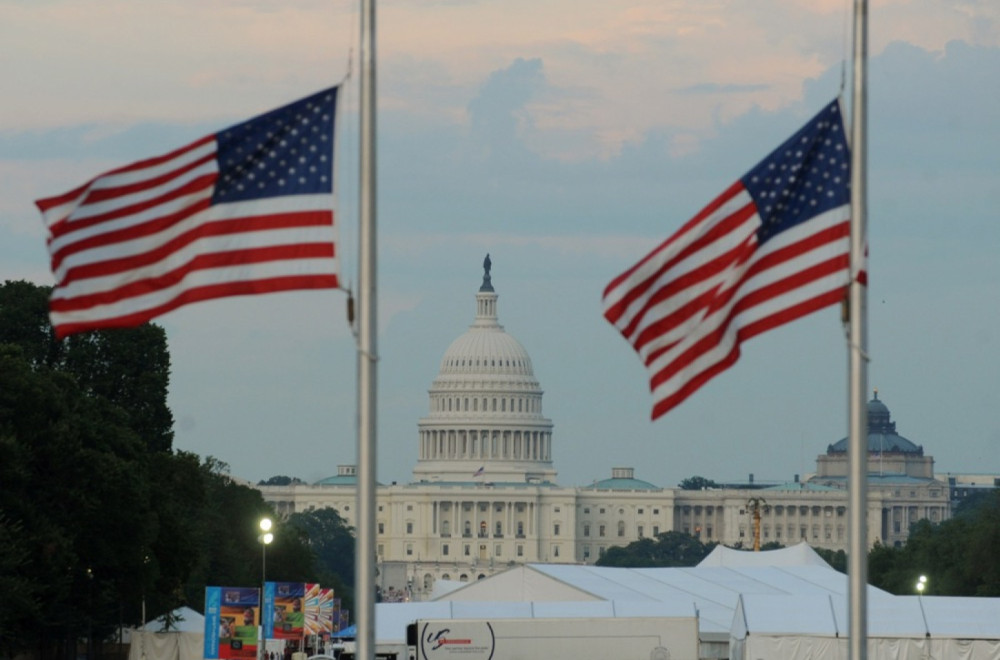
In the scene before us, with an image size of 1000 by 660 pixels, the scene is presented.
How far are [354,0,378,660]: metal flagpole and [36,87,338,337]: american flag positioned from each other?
0.48 meters

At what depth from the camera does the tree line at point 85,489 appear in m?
64.2

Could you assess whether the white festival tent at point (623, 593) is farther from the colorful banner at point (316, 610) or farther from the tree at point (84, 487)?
the tree at point (84, 487)

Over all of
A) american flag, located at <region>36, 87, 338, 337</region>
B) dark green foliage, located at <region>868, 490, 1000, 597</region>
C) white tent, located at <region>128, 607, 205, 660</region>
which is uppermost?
american flag, located at <region>36, 87, 338, 337</region>

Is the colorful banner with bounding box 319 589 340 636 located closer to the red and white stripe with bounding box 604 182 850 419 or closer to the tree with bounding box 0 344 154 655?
the tree with bounding box 0 344 154 655

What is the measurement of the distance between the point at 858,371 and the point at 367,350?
4.14m

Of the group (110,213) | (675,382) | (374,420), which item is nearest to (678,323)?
(675,382)

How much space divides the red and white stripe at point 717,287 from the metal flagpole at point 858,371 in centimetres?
13

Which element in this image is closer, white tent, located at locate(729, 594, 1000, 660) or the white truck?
white tent, located at locate(729, 594, 1000, 660)

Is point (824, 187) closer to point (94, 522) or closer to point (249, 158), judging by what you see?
point (249, 158)

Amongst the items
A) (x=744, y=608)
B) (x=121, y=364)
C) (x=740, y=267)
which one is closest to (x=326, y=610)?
(x=744, y=608)

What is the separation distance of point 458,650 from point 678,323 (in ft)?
101

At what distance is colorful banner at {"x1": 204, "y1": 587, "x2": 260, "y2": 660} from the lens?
58.2 meters

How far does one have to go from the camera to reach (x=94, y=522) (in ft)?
225

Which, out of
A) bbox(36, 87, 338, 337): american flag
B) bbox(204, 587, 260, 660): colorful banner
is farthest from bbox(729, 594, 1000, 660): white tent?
bbox(36, 87, 338, 337): american flag
